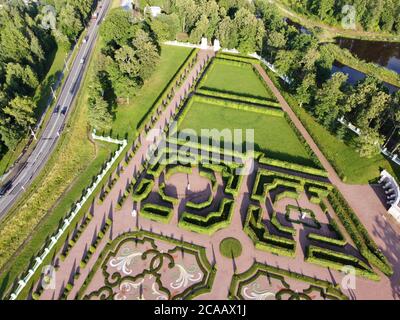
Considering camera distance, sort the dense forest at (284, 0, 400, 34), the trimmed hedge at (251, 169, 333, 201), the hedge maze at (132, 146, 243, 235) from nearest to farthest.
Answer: the hedge maze at (132, 146, 243, 235) < the trimmed hedge at (251, 169, 333, 201) < the dense forest at (284, 0, 400, 34)

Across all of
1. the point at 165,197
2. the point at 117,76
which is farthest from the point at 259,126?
the point at 117,76

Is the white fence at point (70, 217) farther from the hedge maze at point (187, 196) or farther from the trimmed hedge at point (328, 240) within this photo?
the trimmed hedge at point (328, 240)

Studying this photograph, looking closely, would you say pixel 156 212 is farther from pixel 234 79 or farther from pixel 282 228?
pixel 234 79

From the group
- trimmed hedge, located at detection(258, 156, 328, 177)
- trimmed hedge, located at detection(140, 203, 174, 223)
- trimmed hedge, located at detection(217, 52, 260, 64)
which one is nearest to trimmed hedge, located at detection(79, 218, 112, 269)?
trimmed hedge, located at detection(140, 203, 174, 223)

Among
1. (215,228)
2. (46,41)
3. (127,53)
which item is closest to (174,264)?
(215,228)

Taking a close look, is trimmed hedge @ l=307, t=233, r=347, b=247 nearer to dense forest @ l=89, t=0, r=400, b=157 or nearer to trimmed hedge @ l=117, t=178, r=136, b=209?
dense forest @ l=89, t=0, r=400, b=157

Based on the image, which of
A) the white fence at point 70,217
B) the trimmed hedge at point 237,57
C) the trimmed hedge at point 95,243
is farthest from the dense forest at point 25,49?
the trimmed hedge at point 237,57

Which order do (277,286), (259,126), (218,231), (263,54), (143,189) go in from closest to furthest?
(277,286), (218,231), (143,189), (259,126), (263,54)
